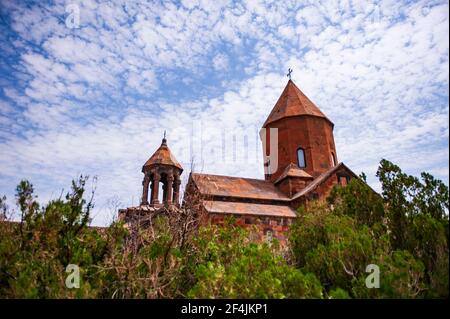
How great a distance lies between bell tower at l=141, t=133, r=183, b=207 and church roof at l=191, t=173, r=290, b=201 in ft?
8.18

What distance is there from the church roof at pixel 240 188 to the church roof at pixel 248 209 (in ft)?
2.02

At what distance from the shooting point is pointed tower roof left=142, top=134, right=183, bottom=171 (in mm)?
16266

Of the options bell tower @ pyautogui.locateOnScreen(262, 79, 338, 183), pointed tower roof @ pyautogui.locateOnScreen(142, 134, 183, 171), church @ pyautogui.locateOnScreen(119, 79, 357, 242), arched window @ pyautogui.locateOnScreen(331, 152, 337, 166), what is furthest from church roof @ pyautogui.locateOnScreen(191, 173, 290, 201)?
arched window @ pyautogui.locateOnScreen(331, 152, 337, 166)

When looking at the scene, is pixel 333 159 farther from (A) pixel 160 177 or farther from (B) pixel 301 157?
(A) pixel 160 177

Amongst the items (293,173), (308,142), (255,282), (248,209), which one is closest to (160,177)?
(248,209)

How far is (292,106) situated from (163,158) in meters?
8.78

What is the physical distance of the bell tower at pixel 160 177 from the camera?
15.7m

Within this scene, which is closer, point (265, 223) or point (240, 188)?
point (265, 223)

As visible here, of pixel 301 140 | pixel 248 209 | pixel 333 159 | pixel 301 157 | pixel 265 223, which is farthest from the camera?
pixel 333 159

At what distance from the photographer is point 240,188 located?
14500mm

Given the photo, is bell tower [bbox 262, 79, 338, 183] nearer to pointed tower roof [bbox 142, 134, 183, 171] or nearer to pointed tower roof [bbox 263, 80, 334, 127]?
pointed tower roof [bbox 263, 80, 334, 127]
